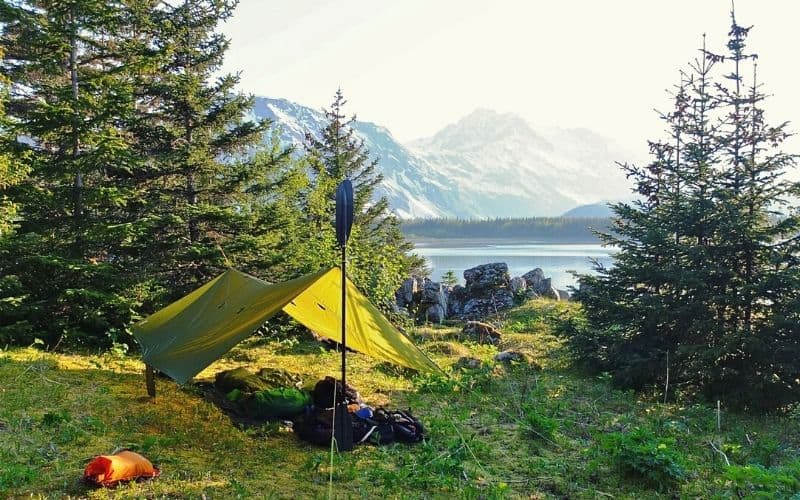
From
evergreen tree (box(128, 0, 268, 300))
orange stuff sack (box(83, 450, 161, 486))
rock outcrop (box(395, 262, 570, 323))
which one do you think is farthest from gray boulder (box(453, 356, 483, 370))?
rock outcrop (box(395, 262, 570, 323))

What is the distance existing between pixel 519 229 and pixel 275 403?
126 metres

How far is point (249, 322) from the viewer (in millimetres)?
5719

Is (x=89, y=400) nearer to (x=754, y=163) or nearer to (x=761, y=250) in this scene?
(x=761, y=250)

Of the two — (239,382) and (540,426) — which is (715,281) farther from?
(239,382)

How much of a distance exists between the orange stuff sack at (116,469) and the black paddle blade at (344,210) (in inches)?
100

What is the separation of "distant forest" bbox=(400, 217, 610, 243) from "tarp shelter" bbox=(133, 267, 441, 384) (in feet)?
338

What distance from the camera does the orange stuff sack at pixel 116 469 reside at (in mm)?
4230

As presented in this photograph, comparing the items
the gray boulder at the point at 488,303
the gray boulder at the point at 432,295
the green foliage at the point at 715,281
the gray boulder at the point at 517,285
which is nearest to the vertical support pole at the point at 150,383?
the green foliage at the point at 715,281

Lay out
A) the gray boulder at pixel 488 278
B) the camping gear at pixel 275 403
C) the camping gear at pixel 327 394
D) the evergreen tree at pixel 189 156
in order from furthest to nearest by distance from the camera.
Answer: the gray boulder at pixel 488 278
the evergreen tree at pixel 189 156
the camping gear at pixel 327 394
the camping gear at pixel 275 403

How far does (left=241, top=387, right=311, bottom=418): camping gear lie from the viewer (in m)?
6.23

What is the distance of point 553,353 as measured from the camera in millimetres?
11805

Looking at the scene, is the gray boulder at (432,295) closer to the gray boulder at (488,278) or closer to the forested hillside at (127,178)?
the gray boulder at (488,278)

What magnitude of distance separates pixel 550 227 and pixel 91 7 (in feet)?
388

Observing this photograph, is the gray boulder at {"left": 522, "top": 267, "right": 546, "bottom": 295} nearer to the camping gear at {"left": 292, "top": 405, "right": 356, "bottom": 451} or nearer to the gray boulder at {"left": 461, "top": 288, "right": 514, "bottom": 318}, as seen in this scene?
the gray boulder at {"left": 461, "top": 288, "right": 514, "bottom": 318}
